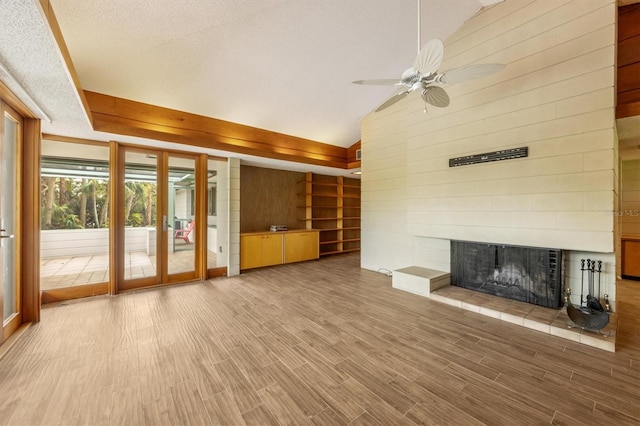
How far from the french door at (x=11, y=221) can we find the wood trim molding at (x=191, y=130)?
82 cm

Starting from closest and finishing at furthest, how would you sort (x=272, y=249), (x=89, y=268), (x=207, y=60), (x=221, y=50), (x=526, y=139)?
(x=526, y=139)
(x=221, y=50)
(x=207, y=60)
(x=89, y=268)
(x=272, y=249)

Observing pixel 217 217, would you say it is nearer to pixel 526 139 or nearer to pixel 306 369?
pixel 306 369

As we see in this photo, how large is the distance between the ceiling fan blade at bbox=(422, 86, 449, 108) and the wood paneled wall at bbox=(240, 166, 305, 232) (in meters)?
4.62

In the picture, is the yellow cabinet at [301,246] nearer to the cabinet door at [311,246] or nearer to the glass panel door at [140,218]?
the cabinet door at [311,246]

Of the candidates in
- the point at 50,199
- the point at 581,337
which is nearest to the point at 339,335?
the point at 581,337

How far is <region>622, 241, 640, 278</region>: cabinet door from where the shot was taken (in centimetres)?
487

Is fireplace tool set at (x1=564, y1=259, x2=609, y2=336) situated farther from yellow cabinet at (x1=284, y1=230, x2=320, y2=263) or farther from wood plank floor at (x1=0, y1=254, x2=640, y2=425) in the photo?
yellow cabinet at (x1=284, y1=230, x2=320, y2=263)

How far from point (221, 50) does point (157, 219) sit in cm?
308

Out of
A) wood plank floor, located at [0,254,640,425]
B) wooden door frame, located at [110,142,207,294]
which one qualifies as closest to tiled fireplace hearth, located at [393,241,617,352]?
wood plank floor, located at [0,254,640,425]

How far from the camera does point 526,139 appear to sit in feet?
11.1

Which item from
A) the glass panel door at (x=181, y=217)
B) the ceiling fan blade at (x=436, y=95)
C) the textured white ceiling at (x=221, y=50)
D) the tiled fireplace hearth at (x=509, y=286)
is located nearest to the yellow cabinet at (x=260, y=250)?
the glass panel door at (x=181, y=217)

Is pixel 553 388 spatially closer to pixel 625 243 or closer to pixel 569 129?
pixel 569 129

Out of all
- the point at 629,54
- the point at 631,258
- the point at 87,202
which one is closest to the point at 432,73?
the point at 629,54

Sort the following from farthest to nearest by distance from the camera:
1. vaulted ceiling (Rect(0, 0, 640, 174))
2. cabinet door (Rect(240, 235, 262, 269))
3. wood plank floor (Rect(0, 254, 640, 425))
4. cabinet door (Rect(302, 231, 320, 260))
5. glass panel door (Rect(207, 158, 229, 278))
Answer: cabinet door (Rect(302, 231, 320, 260)), cabinet door (Rect(240, 235, 262, 269)), glass panel door (Rect(207, 158, 229, 278)), vaulted ceiling (Rect(0, 0, 640, 174)), wood plank floor (Rect(0, 254, 640, 425))
